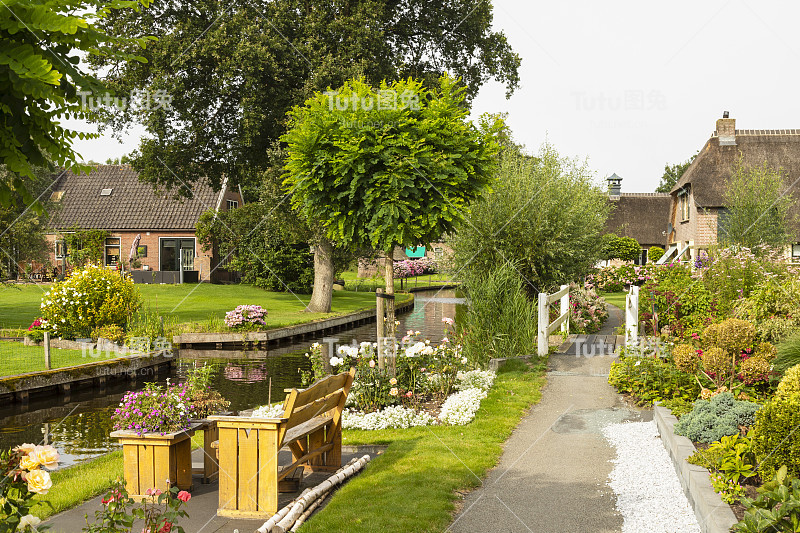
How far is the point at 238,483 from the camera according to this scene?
19.4 ft

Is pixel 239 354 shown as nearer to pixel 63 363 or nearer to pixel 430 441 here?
pixel 63 363

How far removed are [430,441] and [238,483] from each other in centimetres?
324

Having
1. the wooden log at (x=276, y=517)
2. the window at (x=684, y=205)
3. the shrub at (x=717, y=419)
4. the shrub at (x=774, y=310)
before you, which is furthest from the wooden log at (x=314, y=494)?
the window at (x=684, y=205)

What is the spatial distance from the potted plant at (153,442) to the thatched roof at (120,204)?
3733cm

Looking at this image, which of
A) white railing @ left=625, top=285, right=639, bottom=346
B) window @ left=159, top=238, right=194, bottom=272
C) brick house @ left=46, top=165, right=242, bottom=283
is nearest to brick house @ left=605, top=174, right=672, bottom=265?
brick house @ left=46, top=165, right=242, bottom=283

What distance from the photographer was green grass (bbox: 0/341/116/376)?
47.3 ft

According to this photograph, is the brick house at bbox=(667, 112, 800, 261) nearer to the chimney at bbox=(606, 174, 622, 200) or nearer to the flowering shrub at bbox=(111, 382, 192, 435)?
the chimney at bbox=(606, 174, 622, 200)

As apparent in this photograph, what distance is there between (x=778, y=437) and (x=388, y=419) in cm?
516

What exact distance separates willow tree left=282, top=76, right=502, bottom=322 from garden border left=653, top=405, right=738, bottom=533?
4.50 m

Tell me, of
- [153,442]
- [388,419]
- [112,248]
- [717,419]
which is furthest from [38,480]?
[112,248]

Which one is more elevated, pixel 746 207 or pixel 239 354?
pixel 746 207

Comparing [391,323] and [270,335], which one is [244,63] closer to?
[270,335]

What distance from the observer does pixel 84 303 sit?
17.8m

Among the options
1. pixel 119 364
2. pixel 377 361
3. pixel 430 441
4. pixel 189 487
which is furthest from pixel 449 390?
pixel 119 364
